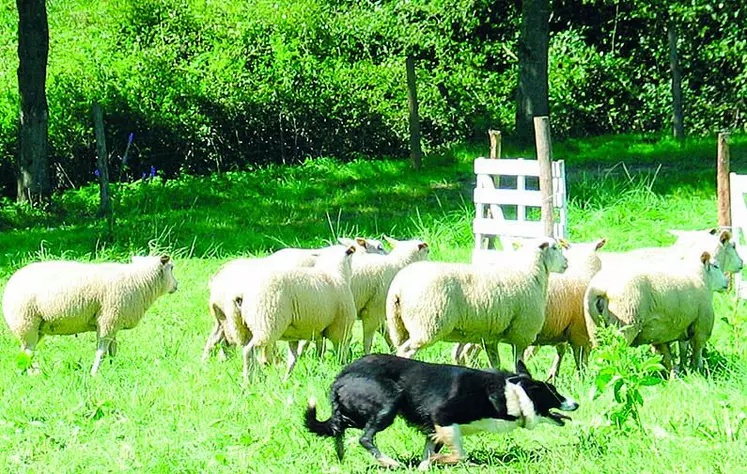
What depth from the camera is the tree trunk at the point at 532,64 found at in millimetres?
18250

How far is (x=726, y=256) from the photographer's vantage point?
949 cm

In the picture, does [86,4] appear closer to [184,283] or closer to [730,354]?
[184,283]

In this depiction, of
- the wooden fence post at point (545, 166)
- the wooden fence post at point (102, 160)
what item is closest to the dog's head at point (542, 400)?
the wooden fence post at point (545, 166)

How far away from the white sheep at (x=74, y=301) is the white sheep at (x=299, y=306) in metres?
1.01

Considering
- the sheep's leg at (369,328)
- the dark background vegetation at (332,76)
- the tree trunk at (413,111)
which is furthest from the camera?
the dark background vegetation at (332,76)

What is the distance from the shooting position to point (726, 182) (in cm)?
1181

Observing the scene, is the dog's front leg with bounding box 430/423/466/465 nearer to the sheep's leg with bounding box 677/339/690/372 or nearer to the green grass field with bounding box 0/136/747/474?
the green grass field with bounding box 0/136/747/474

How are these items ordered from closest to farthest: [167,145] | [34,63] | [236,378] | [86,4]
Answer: [236,378], [34,63], [167,145], [86,4]

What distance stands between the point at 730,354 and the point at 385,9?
47.8ft

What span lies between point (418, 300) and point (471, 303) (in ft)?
1.32

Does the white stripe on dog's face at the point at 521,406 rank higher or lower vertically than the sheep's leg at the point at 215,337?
higher

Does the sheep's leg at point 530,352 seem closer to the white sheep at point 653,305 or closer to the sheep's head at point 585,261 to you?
the sheep's head at point 585,261

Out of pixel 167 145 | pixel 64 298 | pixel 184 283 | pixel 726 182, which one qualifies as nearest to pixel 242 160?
pixel 167 145

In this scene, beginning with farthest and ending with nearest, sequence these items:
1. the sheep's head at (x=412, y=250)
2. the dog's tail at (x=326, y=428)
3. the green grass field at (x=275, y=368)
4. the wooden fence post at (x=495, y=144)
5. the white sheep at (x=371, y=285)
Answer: the wooden fence post at (x=495, y=144) < the sheep's head at (x=412, y=250) < the white sheep at (x=371, y=285) < the green grass field at (x=275, y=368) < the dog's tail at (x=326, y=428)
